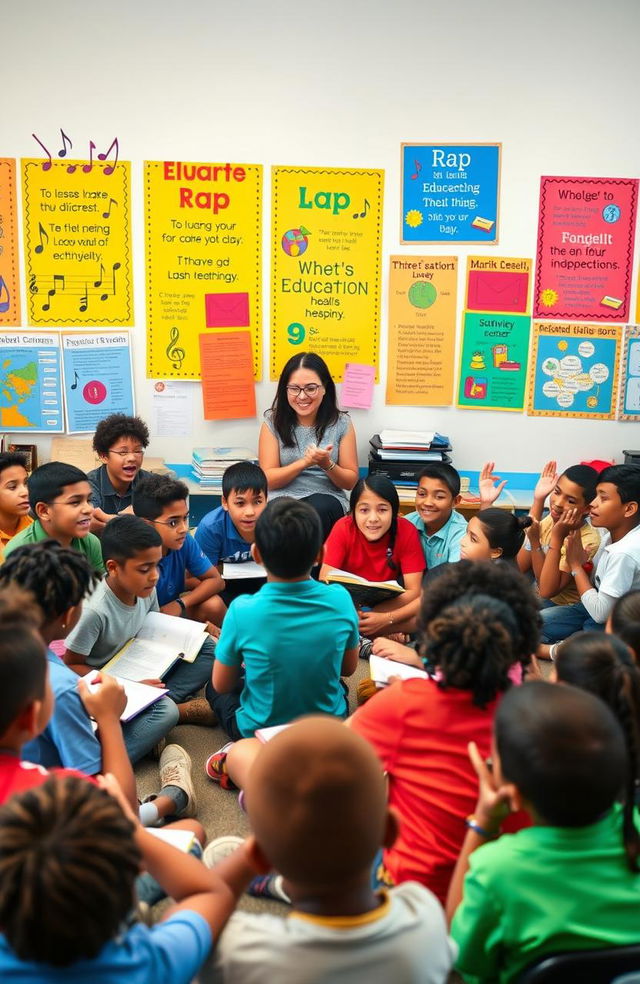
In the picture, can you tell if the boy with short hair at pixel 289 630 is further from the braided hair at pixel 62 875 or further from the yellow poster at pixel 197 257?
the yellow poster at pixel 197 257

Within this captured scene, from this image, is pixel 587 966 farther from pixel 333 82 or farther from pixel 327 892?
pixel 333 82

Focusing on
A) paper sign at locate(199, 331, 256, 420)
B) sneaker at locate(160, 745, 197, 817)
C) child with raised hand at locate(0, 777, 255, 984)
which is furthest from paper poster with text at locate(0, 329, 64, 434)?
child with raised hand at locate(0, 777, 255, 984)

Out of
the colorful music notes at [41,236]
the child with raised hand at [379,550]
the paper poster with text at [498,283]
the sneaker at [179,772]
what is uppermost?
the colorful music notes at [41,236]

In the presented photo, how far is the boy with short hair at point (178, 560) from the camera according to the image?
9.08 feet

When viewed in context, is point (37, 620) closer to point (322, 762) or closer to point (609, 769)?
point (322, 762)

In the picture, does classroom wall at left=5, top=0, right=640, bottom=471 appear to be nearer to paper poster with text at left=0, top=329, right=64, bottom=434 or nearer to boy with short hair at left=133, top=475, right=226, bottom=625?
paper poster with text at left=0, top=329, right=64, bottom=434

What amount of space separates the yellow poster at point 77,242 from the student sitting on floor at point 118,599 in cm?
187

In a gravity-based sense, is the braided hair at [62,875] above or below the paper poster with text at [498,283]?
below

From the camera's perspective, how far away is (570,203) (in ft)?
12.9

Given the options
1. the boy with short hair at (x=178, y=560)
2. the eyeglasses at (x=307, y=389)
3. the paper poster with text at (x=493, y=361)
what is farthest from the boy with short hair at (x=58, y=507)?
the paper poster with text at (x=493, y=361)

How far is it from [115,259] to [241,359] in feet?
2.49

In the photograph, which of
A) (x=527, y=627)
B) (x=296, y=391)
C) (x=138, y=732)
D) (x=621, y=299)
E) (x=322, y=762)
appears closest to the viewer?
(x=322, y=762)

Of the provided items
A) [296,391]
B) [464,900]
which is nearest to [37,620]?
[464,900]

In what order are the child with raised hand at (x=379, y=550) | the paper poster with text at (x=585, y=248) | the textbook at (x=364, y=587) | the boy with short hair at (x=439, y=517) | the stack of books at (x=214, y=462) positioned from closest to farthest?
the textbook at (x=364, y=587), the child with raised hand at (x=379, y=550), the boy with short hair at (x=439, y=517), the stack of books at (x=214, y=462), the paper poster with text at (x=585, y=248)
